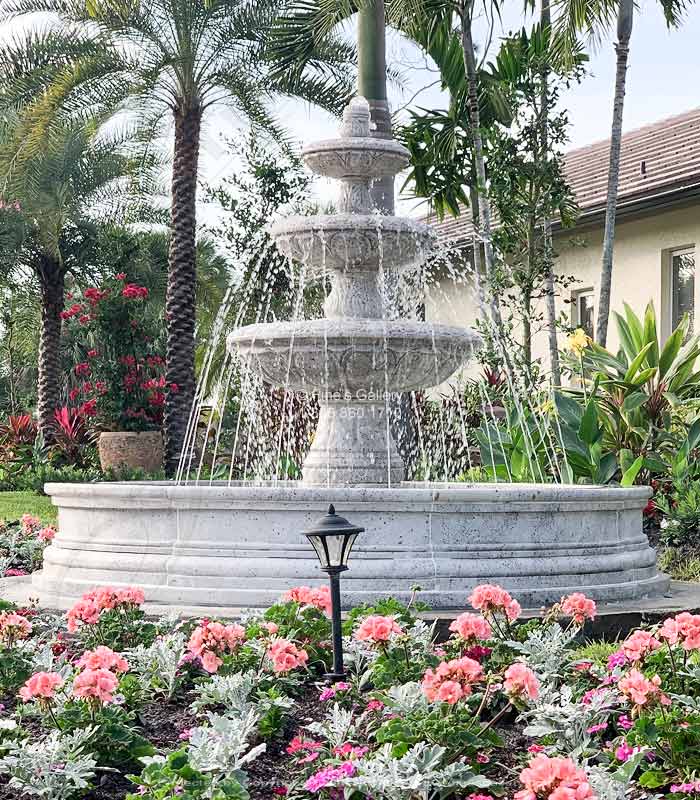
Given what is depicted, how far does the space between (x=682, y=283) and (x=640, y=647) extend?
12.8 m

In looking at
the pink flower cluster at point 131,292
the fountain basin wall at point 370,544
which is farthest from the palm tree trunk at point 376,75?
A: the pink flower cluster at point 131,292

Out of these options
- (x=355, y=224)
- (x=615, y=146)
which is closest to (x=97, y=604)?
(x=355, y=224)

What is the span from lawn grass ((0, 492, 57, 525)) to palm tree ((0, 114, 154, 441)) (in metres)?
4.22

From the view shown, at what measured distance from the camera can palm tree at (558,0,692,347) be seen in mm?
14602

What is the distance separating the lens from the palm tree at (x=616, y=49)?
47.9 feet

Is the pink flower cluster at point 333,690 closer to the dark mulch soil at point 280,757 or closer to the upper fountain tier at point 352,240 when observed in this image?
the dark mulch soil at point 280,757

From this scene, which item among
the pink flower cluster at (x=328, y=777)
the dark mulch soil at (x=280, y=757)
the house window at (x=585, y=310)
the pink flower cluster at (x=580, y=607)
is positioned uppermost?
the house window at (x=585, y=310)

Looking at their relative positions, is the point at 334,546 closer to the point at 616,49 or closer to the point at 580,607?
the point at 580,607

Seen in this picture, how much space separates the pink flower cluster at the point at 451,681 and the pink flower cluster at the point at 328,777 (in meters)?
0.36

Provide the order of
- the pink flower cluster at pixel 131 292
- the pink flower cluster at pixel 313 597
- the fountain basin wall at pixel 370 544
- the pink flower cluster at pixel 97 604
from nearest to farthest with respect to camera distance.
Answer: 1. the pink flower cluster at pixel 97 604
2. the pink flower cluster at pixel 313 597
3. the fountain basin wall at pixel 370 544
4. the pink flower cluster at pixel 131 292

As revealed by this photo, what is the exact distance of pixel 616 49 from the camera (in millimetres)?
14898

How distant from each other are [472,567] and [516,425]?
417cm

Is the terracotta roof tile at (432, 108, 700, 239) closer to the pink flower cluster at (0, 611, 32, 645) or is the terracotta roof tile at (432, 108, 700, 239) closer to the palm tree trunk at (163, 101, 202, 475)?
the palm tree trunk at (163, 101, 202, 475)

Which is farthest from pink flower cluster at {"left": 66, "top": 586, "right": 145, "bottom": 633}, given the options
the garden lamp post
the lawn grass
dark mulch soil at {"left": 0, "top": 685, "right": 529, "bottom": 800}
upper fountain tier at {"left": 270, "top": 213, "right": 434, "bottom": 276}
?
the lawn grass
